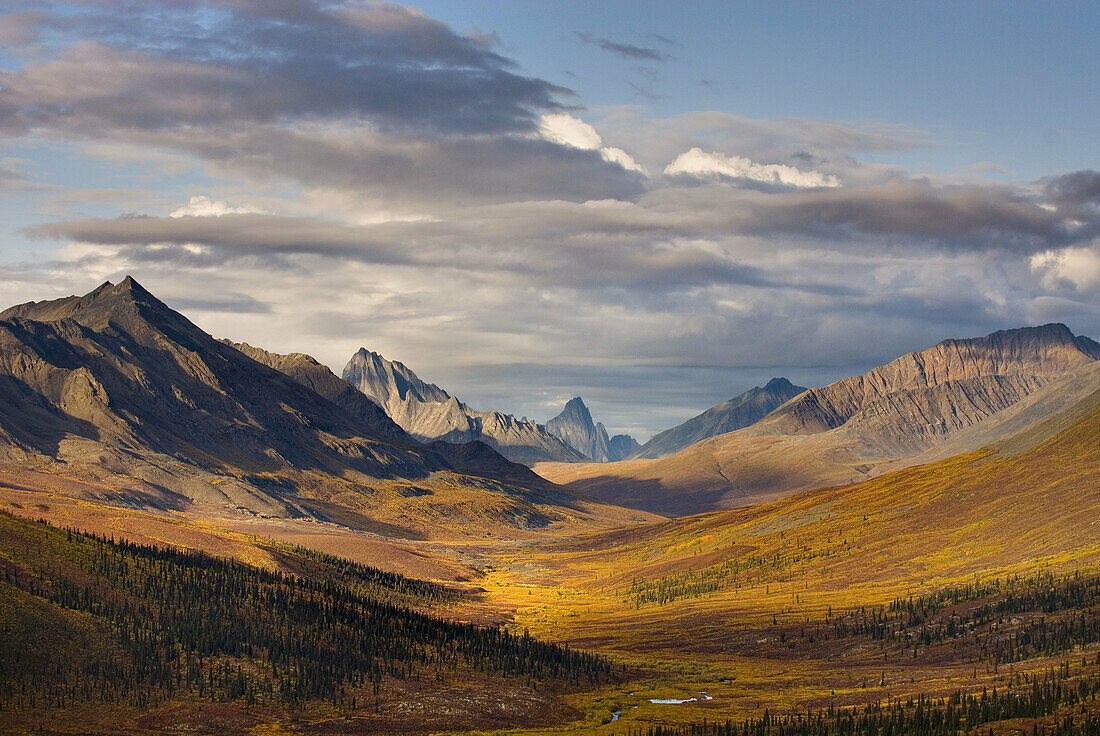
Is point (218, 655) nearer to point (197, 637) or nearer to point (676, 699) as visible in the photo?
point (197, 637)

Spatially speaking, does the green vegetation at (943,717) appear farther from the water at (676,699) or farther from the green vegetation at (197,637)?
the green vegetation at (197,637)

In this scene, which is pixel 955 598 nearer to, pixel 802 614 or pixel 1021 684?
pixel 802 614

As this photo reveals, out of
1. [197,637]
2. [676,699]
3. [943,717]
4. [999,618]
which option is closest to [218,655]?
[197,637]

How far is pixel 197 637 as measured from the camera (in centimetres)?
12750

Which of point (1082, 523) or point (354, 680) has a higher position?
point (1082, 523)

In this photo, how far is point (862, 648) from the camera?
519 ft

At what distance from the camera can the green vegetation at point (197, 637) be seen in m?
111

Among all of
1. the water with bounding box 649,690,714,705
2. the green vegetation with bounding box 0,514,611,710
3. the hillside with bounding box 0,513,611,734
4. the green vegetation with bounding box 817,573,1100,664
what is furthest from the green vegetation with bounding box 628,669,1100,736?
the green vegetation with bounding box 0,514,611,710

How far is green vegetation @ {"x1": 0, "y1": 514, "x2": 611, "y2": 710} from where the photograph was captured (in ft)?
363

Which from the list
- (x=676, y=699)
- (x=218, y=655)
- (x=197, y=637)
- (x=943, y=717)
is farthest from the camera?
(x=676, y=699)

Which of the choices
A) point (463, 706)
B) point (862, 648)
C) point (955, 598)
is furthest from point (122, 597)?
point (955, 598)

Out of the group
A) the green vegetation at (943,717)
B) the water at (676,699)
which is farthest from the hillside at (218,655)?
the green vegetation at (943,717)

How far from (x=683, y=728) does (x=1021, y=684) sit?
115 ft

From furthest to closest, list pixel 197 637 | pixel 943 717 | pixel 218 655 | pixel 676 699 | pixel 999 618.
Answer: pixel 999 618 → pixel 676 699 → pixel 197 637 → pixel 218 655 → pixel 943 717
